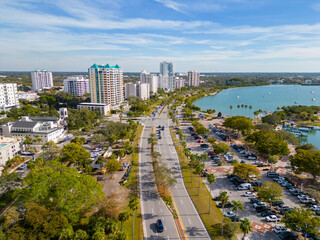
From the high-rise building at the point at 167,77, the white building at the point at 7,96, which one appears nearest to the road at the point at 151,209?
the white building at the point at 7,96

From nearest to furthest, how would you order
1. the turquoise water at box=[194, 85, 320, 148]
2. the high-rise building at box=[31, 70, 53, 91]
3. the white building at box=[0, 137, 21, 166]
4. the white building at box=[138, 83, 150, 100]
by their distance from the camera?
the white building at box=[0, 137, 21, 166], the turquoise water at box=[194, 85, 320, 148], the white building at box=[138, 83, 150, 100], the high-rise building at box=[31, 70, 53, 91]

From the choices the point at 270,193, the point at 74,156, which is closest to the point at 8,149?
the point at 74,156

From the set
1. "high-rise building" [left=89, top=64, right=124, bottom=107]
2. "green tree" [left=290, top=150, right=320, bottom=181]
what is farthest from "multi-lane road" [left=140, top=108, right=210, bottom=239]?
"high-rise building" [left=89, top=64, right=124, bottom=107]

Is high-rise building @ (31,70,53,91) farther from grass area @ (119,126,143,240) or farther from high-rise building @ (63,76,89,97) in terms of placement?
grass area @ (119,126,143,240)

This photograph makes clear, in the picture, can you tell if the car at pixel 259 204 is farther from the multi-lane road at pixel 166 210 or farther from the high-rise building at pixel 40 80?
the high-rise building at pixel 40 80

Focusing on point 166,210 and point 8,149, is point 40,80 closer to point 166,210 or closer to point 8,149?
point 8,149

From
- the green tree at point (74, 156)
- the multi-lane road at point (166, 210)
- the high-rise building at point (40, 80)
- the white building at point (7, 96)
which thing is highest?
the high-rise building at point (40, 80)
